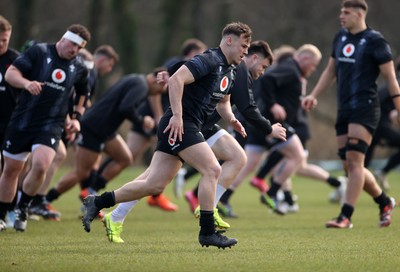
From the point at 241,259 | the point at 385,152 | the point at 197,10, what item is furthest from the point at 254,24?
the point at 241,259

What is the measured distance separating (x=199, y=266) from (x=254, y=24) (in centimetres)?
2430

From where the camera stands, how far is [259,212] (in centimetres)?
1373

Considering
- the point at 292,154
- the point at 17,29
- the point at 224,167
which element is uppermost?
the point at 224,167

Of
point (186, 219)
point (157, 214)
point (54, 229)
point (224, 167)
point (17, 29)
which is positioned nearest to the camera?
point (224, 167)

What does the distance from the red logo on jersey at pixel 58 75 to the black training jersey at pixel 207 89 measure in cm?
207

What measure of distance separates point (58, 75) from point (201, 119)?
221 cm

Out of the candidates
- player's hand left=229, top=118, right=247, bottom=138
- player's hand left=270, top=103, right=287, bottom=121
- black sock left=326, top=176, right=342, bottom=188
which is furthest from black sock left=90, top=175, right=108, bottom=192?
player's hand left=229, top=118, right=247, bottom=138

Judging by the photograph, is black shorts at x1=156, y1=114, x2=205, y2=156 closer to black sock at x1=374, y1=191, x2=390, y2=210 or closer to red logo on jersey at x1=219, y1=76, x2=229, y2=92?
red logo on jersey at x1=219, y1=76, x2=229, y2=92

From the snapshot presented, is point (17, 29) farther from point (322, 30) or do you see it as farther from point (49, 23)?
point (322, 30)

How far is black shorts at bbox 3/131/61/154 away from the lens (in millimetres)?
9688

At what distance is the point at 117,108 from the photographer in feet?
41.0

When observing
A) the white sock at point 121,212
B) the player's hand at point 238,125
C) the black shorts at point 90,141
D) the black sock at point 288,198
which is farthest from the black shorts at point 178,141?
the black sock at point 288,198

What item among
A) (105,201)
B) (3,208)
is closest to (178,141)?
(105,201)

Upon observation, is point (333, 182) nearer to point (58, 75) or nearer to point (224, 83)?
point (58, 75)
